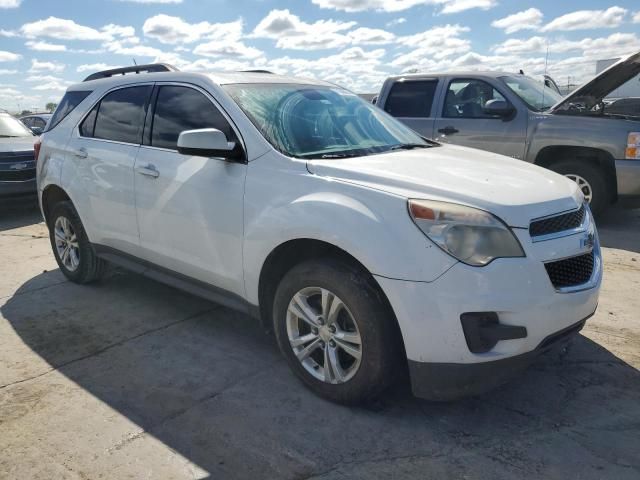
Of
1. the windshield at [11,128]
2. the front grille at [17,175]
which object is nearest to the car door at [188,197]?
the front grille at [17,175]

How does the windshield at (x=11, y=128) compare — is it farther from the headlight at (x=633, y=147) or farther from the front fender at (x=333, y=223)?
the headlight at (x=633, y=147)

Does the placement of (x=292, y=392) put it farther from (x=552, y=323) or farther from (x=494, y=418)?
(x=552, y=323)

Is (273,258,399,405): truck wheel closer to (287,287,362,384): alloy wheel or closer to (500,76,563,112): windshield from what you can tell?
(287,287,362,384): alloy wheel

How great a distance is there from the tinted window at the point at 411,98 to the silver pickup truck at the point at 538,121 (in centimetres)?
1

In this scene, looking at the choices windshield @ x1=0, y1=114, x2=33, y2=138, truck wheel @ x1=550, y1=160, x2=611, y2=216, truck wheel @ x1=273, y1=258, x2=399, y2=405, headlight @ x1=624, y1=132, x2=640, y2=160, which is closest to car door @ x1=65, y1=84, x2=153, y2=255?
truck wheel @ x1=273, y1=258, x2=399, y2=405

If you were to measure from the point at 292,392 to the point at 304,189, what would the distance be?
3.77ft

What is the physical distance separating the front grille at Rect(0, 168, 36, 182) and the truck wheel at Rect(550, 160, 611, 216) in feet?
25.2

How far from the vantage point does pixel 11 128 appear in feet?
31.9

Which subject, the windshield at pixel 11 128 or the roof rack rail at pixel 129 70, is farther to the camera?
the windshield at pixel 11 128

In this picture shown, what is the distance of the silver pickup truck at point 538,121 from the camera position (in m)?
6.46

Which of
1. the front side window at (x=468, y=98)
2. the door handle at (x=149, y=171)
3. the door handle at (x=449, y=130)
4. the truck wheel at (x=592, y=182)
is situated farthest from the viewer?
the door handle at (x=449, y=130)

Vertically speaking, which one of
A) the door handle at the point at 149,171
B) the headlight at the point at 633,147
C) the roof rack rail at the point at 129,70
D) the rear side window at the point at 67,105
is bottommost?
the headlight at the point at 633,147

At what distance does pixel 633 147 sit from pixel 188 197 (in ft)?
17.4

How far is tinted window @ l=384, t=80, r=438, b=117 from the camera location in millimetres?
7617
